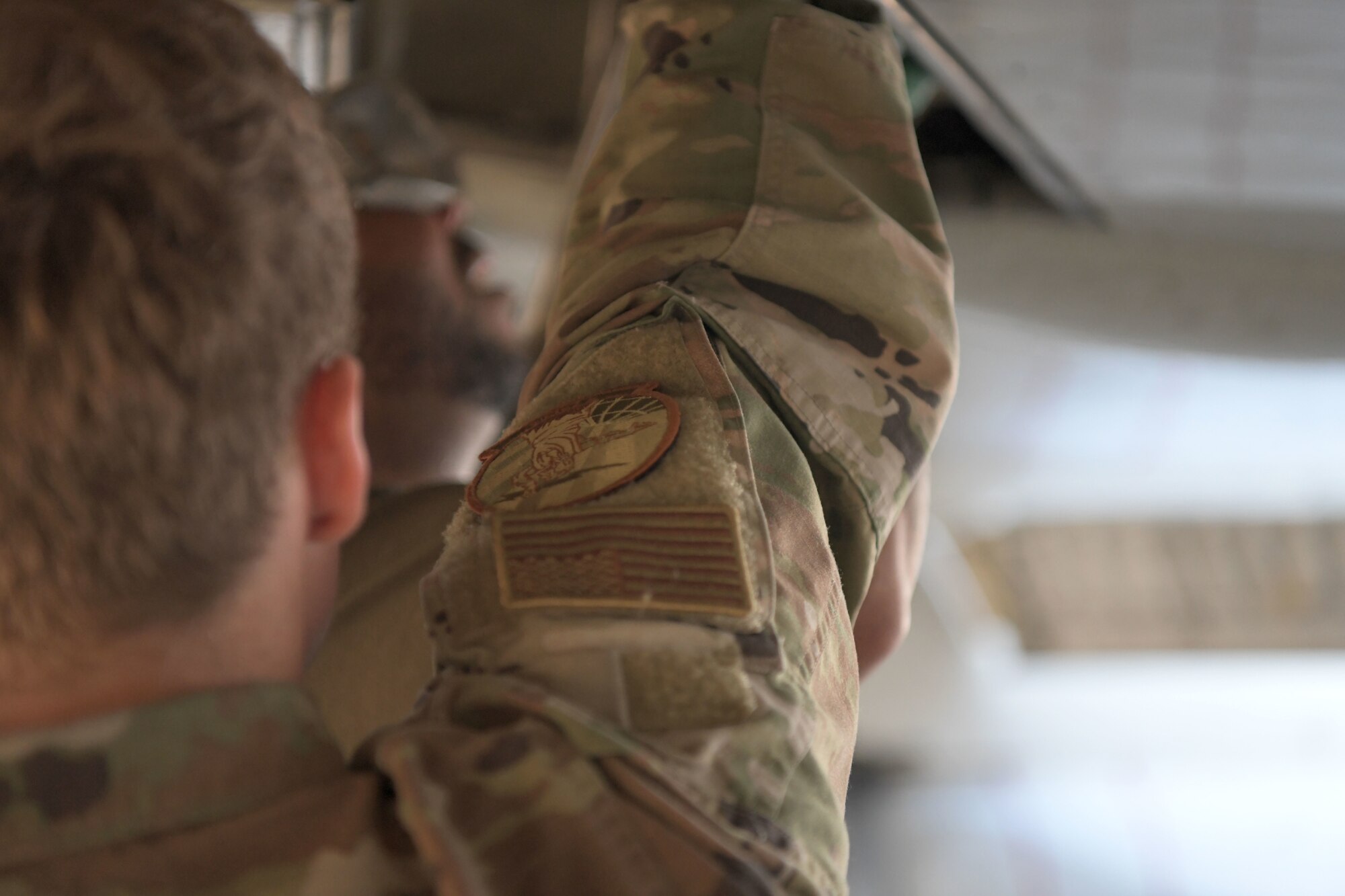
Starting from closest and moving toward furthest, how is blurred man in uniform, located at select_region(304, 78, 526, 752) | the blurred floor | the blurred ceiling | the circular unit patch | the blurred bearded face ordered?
the circular unit patch
blurred man in uniform, located at select_region(304, 78, 526, 752)
the blurred ceiling
the blurred bearded face
the blurred floor

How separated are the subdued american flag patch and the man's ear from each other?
0.07 metres

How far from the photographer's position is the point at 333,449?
49 centimetres

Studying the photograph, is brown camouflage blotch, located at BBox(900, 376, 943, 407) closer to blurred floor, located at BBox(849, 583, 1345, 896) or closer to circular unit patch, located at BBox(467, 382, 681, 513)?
circular unit patch, located at BBox(467, 382, 681, 513)

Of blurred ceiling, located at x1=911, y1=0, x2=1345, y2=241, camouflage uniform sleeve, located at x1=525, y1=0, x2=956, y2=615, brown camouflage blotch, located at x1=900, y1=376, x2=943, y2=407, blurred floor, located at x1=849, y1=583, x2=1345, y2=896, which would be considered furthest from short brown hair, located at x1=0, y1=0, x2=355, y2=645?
blurred floor, located at x1=849, y1=583, x2=1345, y2=896

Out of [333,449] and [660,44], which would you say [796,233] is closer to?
[660,44]

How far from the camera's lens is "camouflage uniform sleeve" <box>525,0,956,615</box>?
608 millimetres

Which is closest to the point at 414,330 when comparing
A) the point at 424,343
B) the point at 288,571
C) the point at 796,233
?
the point at 424,343

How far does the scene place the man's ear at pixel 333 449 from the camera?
1.57 feet

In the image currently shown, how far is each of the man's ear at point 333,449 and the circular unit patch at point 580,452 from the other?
77 mm

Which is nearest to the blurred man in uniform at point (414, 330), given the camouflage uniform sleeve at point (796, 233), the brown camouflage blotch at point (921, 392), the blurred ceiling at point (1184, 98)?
the camouflage uniform sleeve at point (796, 233)

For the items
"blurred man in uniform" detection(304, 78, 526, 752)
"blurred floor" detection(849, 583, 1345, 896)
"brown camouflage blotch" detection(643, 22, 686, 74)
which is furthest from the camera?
"blurred floor" detection(849, 583, 1345, 896)

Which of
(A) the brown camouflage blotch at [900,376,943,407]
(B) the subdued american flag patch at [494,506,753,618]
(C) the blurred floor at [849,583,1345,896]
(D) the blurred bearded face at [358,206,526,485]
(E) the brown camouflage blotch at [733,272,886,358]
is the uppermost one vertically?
(E) the brown camouflage blotch at [733,272,886,358]

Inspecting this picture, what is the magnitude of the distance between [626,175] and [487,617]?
0.32 meters

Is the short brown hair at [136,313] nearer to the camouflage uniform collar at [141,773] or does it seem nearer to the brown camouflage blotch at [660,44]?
the camouflage uniform collar at [141,773]
